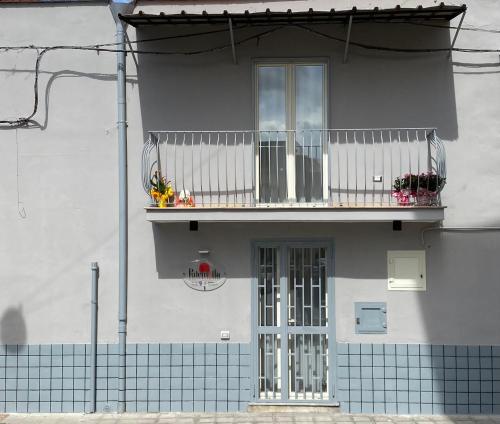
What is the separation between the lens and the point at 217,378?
26.9 ft

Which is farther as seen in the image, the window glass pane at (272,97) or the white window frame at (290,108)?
the window glass pane at (272,97)

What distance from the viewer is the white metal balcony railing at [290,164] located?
27.1ft

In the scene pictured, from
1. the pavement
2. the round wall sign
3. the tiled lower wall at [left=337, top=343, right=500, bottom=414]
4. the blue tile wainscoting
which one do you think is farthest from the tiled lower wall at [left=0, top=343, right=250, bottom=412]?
the tiled lower wall at [left=337, top=343, right=500, bottom=414]

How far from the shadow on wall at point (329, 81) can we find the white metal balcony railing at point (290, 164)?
18 cm

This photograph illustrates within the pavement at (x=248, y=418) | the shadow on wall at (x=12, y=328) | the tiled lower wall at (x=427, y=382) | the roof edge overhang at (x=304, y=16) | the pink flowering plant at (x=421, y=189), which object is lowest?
the pavement at (x=248, y=418)

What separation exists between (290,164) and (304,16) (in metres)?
1.92

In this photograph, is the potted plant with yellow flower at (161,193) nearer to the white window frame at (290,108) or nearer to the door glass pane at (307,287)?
the white window frame at (290,108)

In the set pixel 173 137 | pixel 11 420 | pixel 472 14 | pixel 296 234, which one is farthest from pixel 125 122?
pixel 472 14

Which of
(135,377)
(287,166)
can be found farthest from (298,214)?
(135,377)

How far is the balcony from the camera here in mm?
8242

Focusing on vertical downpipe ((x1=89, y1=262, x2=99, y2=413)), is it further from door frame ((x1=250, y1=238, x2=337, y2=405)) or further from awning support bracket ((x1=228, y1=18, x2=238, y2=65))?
awning support bracket ((x1=228, y1=18, x2=238, y2=65))

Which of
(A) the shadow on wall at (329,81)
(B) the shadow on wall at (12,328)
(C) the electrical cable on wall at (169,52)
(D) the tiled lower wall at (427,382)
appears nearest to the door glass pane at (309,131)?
(A) the shadow on wall at (329,81)

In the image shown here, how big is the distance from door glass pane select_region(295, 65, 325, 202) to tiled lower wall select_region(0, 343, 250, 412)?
229cm

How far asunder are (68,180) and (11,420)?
10.5ft
